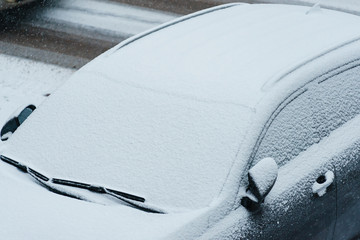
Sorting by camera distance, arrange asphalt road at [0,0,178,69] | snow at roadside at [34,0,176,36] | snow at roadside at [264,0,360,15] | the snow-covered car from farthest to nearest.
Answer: snow at roadside at [264,0,360,15]
snow at roadside at [34,0,176,36]
asphalt road at [0,0,178,69]
the snow-covered car

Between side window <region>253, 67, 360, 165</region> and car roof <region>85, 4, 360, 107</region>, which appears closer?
side window <region>253, 67, 360, 165</region>

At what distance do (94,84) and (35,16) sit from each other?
6334 millimetres

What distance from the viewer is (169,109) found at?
167 inches

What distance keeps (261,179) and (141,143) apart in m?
0.79

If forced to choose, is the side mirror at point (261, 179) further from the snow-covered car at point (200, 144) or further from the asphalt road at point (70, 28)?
the asphalt road at point (70, 28)

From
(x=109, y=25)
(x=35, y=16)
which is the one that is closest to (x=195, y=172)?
(x=109, y=25)

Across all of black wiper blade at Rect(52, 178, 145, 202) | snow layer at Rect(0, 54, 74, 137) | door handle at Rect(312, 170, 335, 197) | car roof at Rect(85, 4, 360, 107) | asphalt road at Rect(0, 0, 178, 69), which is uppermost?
asphalt road at Rect(0, 0, 178, 69)

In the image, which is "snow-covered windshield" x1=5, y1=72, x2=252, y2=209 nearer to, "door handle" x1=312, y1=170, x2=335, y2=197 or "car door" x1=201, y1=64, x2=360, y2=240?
"car door" x1=201, y1=64, x2=360, y2=240

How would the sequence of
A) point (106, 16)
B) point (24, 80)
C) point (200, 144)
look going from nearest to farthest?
point (200, 144) → point (24, 80) → point (106, 16)

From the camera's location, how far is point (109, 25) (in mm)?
10117

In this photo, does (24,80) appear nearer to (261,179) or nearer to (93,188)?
(93,188)

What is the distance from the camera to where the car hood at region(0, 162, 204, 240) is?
3734mm

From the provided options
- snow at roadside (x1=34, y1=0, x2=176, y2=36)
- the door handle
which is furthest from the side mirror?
snow at roadside (x1=34, y1=0, x2=176, y2=36)

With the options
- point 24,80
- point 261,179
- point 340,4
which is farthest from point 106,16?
point 261,179
